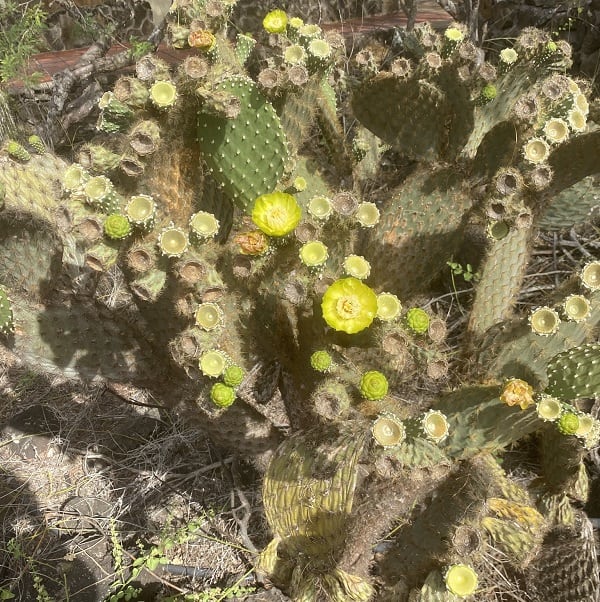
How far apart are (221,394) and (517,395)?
745 millimetres

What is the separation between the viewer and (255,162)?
146cm

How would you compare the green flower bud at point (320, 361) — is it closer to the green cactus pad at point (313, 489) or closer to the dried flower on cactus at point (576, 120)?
the green cactus pad at point (313, 489)

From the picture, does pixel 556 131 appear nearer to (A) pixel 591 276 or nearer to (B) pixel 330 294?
(A) pixel 591 276

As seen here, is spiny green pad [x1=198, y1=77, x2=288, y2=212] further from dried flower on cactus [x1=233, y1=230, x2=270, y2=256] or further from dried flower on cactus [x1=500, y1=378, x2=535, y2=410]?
dried flower on cactus [x1=500, y1=378, x2=535, y2=410]

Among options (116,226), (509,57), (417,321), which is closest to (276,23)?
(509,57)

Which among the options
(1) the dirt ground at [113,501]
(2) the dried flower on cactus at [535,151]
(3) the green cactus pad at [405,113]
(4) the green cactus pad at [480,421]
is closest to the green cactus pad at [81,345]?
(1) the dirt ground at [113,501]

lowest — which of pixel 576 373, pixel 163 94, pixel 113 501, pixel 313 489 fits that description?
pixel 113 501

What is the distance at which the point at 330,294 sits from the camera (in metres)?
1.29

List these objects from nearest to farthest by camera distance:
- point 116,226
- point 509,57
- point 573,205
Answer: point 116,226 < point 509,57 < point 573,205

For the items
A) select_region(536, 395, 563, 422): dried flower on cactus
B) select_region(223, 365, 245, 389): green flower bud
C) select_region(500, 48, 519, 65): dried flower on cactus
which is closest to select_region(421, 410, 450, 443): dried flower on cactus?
select_region(536, 395, 563, 422): dried flower on cactus

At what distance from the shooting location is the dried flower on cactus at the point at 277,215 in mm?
1297

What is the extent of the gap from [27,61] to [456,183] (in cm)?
333

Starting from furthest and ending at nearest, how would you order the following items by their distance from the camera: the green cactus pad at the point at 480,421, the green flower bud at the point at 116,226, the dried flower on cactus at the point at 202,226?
the green cactus pad at the point at 480,421
the dried flower on cactus at the point at 202,226
the green flower bud at the point at 116,226

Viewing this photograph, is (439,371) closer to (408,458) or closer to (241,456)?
(408,458)
